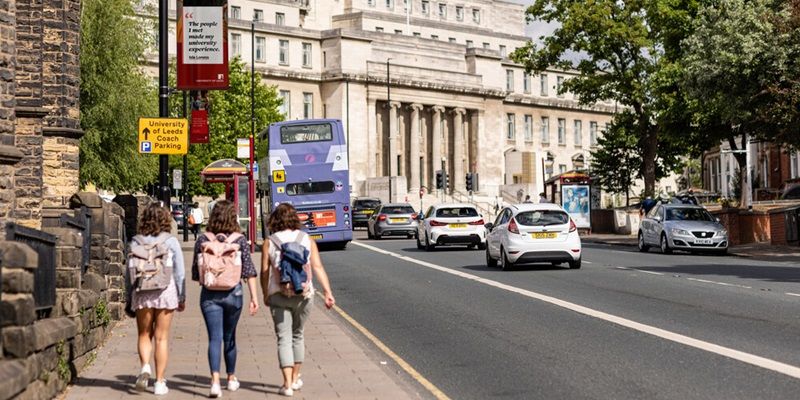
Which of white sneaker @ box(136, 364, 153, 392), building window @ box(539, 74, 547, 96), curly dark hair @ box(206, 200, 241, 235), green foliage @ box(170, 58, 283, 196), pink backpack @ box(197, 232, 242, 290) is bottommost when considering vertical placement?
white sneaker @ box(136, 364, 153, 392)

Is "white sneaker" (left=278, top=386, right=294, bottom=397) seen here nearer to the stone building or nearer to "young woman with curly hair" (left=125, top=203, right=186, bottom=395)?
"young woman with curly hair" (left=125, top=203, right=186, bottom=395)

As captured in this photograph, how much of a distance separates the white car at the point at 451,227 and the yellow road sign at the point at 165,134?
2154 centimetres

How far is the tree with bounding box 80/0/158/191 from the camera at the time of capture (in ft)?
152

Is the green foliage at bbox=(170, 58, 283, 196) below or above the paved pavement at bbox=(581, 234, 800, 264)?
above

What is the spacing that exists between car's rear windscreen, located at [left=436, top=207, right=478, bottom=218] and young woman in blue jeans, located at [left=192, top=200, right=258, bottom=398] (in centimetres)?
3006

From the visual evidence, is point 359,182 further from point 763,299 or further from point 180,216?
point 763,299

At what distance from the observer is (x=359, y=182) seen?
10375 centimetres

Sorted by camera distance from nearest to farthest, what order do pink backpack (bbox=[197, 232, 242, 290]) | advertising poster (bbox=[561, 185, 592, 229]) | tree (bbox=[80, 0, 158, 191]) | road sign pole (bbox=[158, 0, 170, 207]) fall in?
pink backpack (bbox=[197, 232, 242, 290]) → road sign pole (bbox=[158, 0, 170, 207]) → tree (bbox=[80, 0, 158, 191]) → advertising poster (bbox=[561, 185, 592, 229])

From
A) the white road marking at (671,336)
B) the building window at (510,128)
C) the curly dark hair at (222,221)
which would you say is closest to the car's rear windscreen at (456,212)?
the white road marking at (671,336)

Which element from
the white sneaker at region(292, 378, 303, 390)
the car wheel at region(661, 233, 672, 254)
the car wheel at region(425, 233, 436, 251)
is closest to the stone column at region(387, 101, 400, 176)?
the car wheel at region(425, 233, 436, 251)

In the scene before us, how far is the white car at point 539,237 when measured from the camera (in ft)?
89.4

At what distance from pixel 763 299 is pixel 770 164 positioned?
55113mm

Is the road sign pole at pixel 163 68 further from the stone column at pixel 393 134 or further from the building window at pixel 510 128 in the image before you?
the building window at pixel 510 128

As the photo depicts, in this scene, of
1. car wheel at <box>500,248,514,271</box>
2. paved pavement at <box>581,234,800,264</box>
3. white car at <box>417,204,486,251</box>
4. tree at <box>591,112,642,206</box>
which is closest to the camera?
car wheel at <box>500,248,514,271</box>
